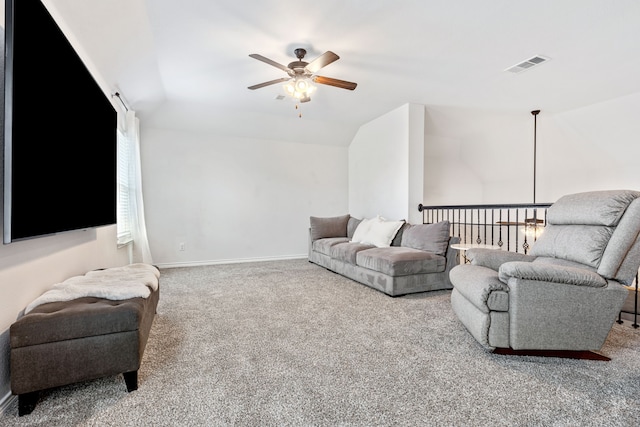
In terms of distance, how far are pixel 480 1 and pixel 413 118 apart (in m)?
2.35

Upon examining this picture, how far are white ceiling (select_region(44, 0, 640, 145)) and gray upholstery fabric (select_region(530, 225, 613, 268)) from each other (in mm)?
1723

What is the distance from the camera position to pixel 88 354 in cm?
149

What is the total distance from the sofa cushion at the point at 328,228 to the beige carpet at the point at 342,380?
263cm

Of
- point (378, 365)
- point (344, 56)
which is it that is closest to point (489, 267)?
point (378, 365)

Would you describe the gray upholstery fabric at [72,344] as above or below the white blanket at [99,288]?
below

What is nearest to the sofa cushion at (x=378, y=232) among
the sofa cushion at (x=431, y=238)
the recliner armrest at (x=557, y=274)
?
the sofa cushion at (x=431, y=238)

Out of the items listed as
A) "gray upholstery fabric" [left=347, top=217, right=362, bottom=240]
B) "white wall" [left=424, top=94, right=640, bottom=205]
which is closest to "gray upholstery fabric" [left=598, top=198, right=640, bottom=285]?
"white wall" [left=424, top=94, right=640, bottom=205]

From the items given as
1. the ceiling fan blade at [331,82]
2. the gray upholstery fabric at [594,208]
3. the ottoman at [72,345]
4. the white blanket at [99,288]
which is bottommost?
the ottoman at [72,345]

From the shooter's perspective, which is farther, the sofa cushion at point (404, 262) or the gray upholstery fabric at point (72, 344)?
the sofa cushion at point (404, 262)

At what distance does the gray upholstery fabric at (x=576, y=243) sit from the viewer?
78.5 inches

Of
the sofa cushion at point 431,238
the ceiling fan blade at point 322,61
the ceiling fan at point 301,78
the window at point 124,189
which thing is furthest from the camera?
the window at point 124,189

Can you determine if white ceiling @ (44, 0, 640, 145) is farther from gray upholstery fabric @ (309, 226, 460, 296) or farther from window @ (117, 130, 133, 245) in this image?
gray upholstery fabric @ (309, 226, 460, 296)

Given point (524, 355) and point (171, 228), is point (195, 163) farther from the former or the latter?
point (524, 355)

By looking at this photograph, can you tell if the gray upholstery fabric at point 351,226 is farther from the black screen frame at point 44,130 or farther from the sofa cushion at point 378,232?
the black screen frame at point 44,130
